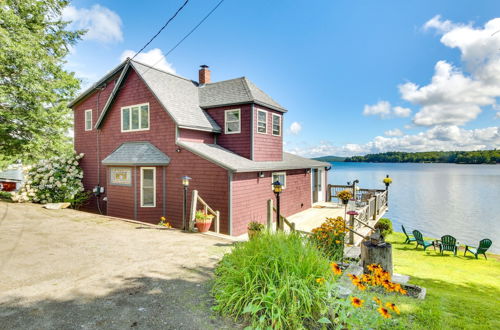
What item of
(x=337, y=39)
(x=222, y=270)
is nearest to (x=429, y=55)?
(x=337, y=39)

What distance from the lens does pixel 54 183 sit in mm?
15617

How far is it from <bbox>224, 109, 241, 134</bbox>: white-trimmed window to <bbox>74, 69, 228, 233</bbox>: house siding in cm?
175

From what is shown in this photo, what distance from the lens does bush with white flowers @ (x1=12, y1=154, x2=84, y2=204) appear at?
50.6ft

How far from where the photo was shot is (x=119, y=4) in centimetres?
1086

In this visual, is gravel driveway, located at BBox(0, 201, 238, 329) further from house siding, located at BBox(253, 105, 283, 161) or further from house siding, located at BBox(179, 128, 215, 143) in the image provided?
house siding, located at BBox(253, 105, 283, 161)

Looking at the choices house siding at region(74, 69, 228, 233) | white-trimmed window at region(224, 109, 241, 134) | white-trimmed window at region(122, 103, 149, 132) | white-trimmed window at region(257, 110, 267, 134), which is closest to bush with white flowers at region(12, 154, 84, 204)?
house siding at region(74, 69, 228, 233)

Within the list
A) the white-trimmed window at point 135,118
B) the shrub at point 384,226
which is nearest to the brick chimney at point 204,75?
the white-trimmed window at point 135,118

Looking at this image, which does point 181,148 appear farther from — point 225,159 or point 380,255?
point 380,255

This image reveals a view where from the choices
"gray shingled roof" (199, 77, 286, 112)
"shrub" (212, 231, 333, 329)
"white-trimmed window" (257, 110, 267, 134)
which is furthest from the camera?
"white-trimmed window" (257, 110, 267, 134)

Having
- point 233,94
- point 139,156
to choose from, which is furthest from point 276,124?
point 139,156

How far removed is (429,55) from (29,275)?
21599 mm

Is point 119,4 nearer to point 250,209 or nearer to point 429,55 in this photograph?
point 250,209

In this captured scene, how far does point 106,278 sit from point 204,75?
14.9m

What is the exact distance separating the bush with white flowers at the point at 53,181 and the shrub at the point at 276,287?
51.3 feet
